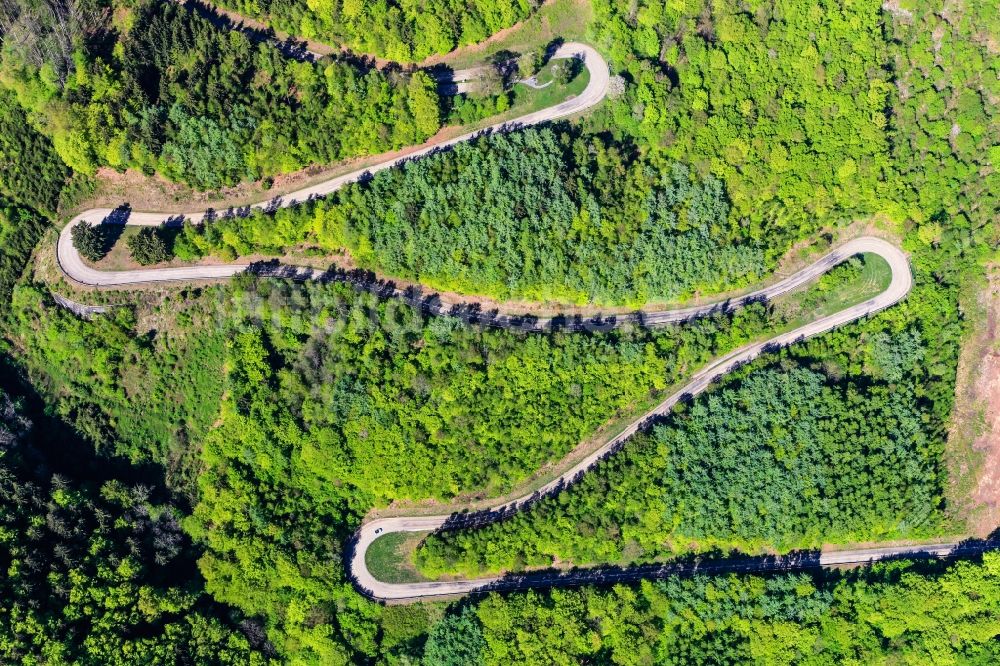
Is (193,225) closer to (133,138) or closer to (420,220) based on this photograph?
(133,138)

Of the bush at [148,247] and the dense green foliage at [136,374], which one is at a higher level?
the bush at [148,247]

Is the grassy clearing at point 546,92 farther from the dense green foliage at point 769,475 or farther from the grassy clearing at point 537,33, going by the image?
the dense green foliage at point 769,475

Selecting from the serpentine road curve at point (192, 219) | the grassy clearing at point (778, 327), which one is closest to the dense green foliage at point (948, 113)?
the grassy clearing at point (778, 327)

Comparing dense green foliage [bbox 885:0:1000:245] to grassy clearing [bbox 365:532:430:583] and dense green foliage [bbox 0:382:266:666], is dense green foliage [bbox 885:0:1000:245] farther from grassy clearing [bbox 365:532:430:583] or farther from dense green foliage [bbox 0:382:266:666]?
dense green foliage [bbox 0:382:266:666]

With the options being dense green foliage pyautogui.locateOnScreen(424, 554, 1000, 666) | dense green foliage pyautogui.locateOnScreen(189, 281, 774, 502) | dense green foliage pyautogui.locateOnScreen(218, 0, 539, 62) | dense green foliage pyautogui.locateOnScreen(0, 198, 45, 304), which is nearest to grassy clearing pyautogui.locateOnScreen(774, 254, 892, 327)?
dense green foliage pyautogui.locateOnScreen(189, 281, 774, 502)

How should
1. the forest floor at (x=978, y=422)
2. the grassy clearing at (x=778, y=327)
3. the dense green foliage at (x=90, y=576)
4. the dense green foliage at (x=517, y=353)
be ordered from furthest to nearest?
the forest floor at (x=978, y=422) → the grassy clearing at (x=778, y=327) → the dense green foliage at (x=517, y=353) → the dense green foliage at (x=90, y=576)

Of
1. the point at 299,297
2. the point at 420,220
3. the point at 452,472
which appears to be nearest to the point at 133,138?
the point at 299,297

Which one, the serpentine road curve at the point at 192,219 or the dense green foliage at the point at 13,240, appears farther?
the dense green foliage at the point at 13,240
